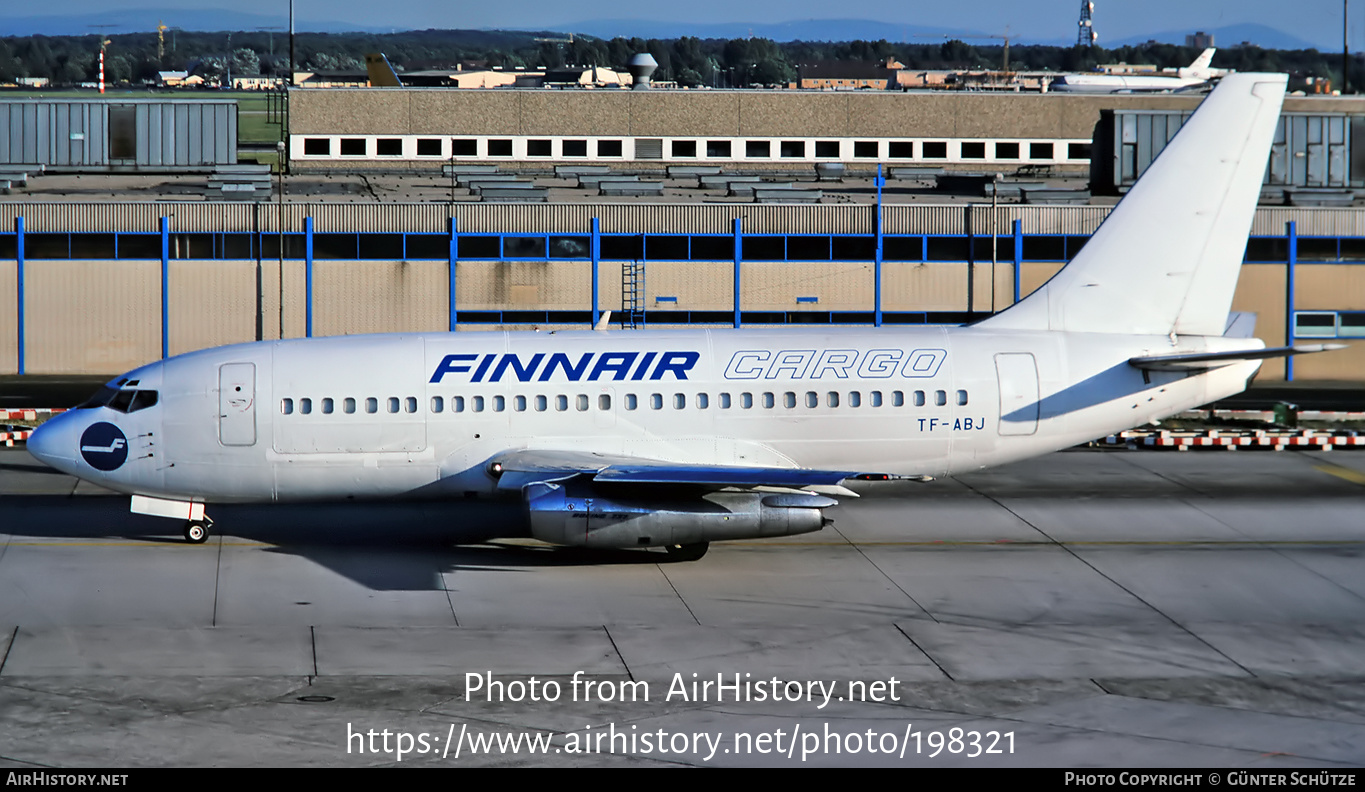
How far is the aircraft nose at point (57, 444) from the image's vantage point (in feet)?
85.6

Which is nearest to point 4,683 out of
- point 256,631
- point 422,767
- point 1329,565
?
point 256,631

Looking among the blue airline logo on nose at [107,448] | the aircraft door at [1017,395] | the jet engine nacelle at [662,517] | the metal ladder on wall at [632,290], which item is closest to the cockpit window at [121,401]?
the blue airline logo on nose at [107,448]

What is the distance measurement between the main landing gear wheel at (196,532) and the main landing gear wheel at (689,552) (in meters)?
8.61

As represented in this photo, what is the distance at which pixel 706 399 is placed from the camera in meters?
26.9

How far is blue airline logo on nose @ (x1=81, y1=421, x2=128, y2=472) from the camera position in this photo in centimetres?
2595

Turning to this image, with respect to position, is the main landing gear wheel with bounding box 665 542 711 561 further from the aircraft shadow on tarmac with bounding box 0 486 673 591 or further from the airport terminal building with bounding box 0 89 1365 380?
the airport terminal building with bounding box 0 89 1365 380

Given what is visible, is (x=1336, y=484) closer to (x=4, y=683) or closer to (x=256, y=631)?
(x=256, y=631)

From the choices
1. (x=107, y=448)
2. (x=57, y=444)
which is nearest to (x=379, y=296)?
(x=57, y=444)

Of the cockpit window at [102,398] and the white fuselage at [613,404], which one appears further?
the cockpit window at [102,398]

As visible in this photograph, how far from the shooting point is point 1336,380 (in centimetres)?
5206

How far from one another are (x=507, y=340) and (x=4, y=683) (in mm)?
11220

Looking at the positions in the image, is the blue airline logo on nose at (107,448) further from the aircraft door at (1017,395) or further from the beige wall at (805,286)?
the beige wall at (805,286)

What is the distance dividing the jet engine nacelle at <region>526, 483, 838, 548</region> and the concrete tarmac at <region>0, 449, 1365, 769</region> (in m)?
0.82

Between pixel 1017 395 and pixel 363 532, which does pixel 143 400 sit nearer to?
pixel 363 532
